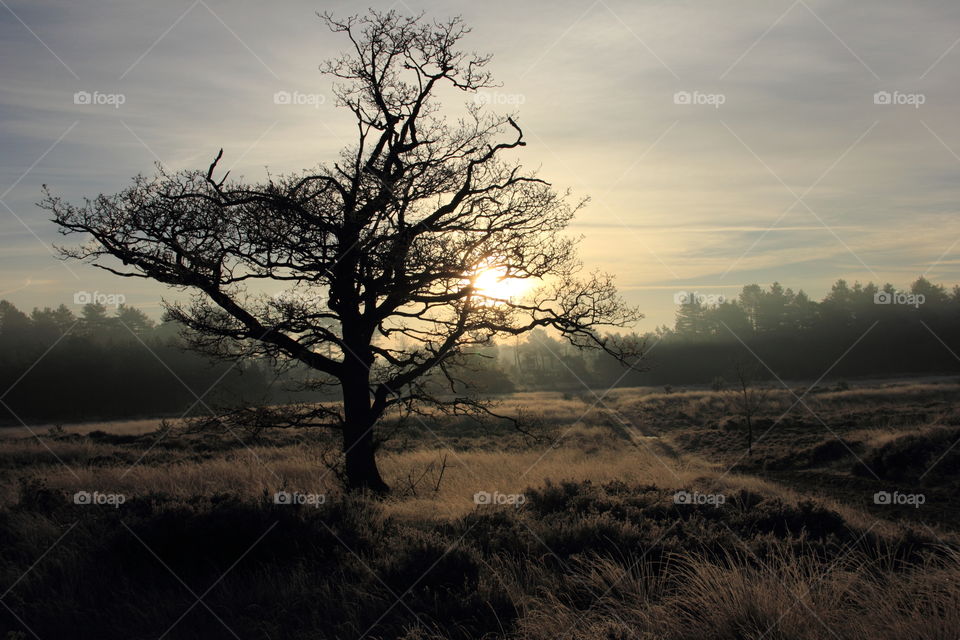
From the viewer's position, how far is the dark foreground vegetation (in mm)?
4215

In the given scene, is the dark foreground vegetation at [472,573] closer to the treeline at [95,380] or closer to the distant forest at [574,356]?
the distant forest at [574,356]

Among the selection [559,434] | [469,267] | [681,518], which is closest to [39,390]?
[559,434]

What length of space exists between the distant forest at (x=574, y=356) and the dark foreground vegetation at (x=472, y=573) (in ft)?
37.9

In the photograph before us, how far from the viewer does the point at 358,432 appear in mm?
11047

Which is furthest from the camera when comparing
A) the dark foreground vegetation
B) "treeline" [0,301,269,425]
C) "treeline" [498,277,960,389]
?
"treeline" [498,277,960,389]

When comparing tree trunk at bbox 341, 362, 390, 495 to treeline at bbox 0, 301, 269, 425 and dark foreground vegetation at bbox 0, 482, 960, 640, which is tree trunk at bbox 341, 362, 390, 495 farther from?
treeline at bbox 0, 301, 269, 425

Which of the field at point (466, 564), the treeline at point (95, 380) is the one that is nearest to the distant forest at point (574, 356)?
the treeline at point (95, 380)

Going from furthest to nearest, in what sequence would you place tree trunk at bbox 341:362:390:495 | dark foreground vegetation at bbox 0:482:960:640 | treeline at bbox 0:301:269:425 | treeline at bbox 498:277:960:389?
1. treeline at bbox 498:277:960:389
2. treeline at bbox 0:301:269:425
3. tree trunk at bbox 341:362:390:495
4. dark foreground vegetation at bbox 0:482:960:640

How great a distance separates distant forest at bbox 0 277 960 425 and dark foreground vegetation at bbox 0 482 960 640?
11542 millimetres

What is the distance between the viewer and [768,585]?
464cm

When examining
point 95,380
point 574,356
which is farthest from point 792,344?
point 95,380

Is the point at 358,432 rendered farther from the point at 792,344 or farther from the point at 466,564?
the point at 792,344

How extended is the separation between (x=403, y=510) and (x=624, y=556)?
3641 millimetres

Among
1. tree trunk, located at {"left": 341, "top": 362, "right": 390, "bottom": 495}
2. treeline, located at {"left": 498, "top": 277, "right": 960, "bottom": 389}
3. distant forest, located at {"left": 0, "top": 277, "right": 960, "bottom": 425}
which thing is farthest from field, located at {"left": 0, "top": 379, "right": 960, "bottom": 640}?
treeline, located at {"left": 498, "top": 277, "right": 960, "bottom": 389}
